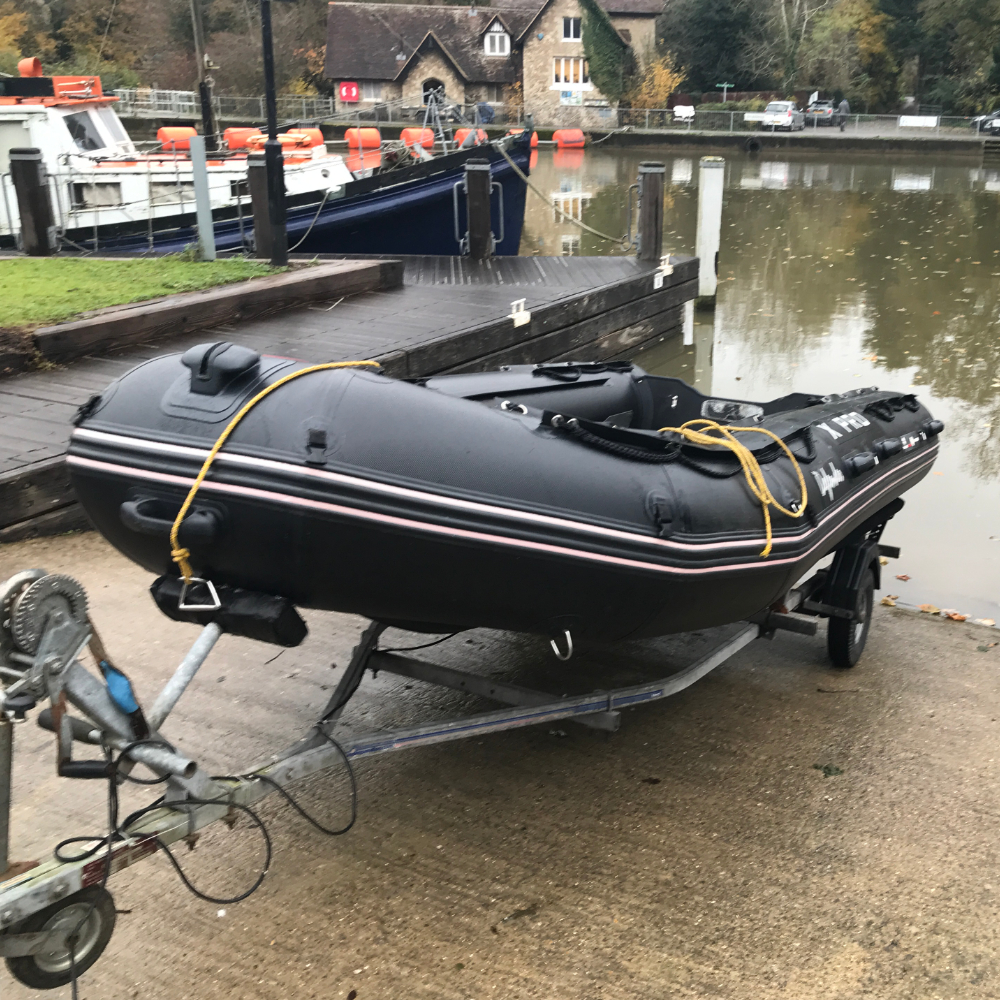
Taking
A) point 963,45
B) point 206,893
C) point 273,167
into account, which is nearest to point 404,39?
point 963,45

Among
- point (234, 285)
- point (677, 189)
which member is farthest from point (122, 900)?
point (677, 189)

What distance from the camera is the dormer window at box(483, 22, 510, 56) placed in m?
52.4

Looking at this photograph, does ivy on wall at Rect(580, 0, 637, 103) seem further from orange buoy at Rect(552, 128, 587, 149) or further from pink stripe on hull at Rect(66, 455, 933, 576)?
pink stripe on hull at Rect(66, 455, 933, 576)

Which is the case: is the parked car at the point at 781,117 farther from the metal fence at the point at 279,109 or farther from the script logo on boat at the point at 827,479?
the script logo on boat at the point at 827,479

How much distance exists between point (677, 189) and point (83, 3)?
3076cm

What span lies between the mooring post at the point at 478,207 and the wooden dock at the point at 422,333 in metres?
0.23

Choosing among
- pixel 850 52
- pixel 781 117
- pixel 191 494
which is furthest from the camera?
pixel 850 52

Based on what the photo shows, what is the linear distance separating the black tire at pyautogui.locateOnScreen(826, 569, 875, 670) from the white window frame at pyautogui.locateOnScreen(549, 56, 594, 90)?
168 feet

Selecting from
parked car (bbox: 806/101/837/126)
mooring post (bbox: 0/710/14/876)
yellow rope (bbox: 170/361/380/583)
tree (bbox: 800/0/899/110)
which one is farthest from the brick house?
mooring post (bbox: 0/710/14/876)

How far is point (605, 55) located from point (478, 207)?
43.4 m

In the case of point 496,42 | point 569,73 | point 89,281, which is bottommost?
point 89,281

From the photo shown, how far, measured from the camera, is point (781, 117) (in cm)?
4041

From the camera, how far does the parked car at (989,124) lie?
36812 millimetres

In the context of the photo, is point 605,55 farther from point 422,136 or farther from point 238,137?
point 238,137
